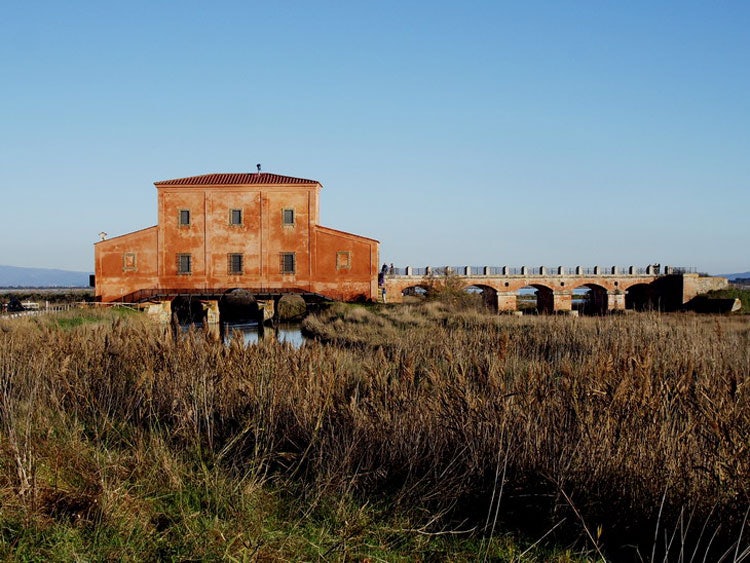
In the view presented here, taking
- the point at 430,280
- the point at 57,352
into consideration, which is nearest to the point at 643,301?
the point at 430,280

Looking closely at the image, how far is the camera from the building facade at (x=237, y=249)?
36781 millimetres

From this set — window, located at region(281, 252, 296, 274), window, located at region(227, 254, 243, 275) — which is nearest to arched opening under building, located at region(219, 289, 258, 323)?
window, located at region(227, 254, 243, 275)

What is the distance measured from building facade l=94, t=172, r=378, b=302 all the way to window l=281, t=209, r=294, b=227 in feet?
0.18

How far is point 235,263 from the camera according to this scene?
37250mm

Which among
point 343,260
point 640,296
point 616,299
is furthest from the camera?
point 640,296

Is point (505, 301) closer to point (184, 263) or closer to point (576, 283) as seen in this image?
point (576, 283)

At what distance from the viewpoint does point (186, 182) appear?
1490 inches

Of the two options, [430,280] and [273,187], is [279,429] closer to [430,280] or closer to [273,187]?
[273,187]

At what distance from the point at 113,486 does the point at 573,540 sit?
332cm

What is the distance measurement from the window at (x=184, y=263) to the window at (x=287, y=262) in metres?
5.15

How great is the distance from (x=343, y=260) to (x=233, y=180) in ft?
26.2

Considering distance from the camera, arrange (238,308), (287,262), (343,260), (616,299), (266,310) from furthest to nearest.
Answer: (616,299) → (238,308) → (287,262) → (343,260) → (266,310)

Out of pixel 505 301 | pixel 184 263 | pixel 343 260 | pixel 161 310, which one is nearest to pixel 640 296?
pixel 505 301

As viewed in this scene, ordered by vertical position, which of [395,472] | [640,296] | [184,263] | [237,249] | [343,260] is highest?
[237,249]
